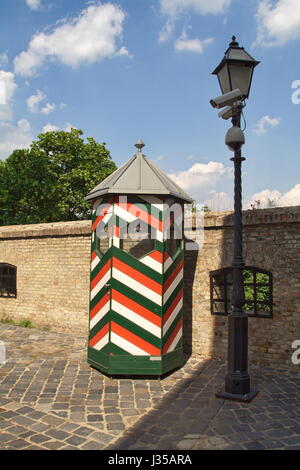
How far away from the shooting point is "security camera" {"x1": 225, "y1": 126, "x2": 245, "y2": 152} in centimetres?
463

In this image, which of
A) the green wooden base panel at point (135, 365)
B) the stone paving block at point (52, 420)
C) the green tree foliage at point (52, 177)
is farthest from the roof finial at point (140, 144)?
the green tree foliage at point (52, 177)

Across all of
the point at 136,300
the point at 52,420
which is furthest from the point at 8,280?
the point at 52,420

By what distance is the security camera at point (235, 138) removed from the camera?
463 cm

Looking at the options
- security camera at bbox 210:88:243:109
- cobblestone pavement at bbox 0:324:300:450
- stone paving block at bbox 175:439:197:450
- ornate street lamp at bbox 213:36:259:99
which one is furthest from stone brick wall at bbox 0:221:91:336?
stone paving block at bbox 175:439:197:450

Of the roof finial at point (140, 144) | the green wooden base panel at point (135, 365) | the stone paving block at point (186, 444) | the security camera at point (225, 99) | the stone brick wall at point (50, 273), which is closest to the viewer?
the stone paving block at point (186, 444)

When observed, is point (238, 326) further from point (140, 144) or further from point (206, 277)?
point (140, 144)

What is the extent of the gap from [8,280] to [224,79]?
719cm

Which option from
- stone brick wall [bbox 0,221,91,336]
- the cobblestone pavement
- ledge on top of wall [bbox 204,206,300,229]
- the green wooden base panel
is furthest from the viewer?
stone brick wall [bbox 0,221,91,336]

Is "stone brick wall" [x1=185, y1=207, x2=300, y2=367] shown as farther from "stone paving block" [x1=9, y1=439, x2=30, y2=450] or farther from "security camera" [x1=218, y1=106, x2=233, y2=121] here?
"stone paving block" [x1=9, y1=439, x2=30, y2=450]

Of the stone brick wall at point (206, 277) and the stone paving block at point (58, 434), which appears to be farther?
the stone brick wall at point (206, 277)

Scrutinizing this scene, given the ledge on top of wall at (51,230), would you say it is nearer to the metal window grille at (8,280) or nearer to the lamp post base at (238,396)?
the metal window grille at (8,280)

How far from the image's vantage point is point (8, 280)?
943cm

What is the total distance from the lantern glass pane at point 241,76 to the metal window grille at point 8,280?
272 inches

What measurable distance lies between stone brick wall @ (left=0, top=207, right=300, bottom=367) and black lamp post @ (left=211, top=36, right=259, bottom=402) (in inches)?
46.9
